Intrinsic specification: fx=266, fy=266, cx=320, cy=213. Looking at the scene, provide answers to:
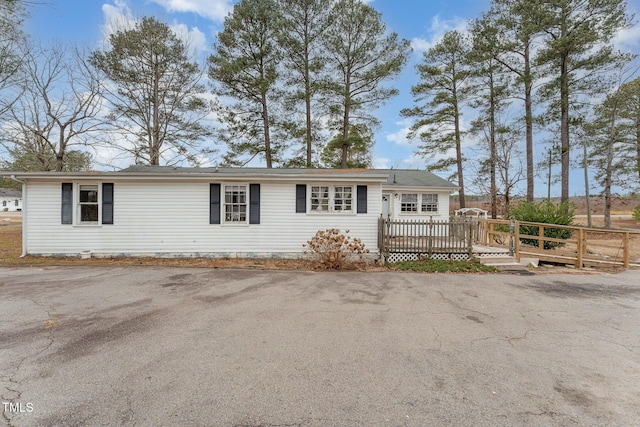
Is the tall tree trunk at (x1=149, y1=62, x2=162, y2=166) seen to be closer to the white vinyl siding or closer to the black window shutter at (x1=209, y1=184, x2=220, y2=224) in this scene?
the white vinyl siding

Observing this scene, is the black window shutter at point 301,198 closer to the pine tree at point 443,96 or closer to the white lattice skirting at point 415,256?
the white lattice skirting at point 415,256

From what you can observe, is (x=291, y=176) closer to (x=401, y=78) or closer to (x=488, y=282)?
(x=488, y=282)

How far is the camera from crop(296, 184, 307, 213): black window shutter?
352 inches

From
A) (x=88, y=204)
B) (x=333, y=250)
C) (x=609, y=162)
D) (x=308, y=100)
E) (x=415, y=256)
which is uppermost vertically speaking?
(x=308, y=100)

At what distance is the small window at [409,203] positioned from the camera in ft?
45.4

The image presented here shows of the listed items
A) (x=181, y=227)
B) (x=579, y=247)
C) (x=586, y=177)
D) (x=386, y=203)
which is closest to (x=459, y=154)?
(x=586, y=177)

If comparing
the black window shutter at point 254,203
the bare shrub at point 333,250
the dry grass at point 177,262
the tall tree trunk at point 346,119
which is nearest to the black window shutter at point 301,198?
the bare shrub at point 333,250

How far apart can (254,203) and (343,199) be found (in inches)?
118

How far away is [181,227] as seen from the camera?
8.96m

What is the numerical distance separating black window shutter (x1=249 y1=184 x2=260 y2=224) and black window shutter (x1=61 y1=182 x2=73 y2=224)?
5.74m

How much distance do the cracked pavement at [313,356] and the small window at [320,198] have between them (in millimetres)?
3795

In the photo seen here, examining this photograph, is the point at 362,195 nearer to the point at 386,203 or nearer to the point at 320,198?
the point at 320,198

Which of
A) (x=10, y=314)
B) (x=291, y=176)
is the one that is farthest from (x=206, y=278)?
(x=291, y=176)

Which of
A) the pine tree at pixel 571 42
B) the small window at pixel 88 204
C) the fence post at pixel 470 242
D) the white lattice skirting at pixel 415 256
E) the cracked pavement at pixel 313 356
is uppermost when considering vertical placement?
the pine tree at pixel 571 42
